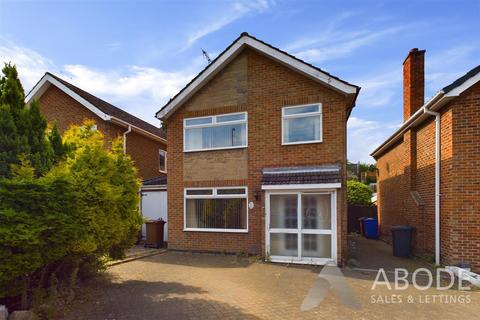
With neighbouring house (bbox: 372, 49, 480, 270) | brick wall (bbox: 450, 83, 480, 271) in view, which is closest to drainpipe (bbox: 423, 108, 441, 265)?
neighbouring house (bbox: 372, 49, 480, 270)

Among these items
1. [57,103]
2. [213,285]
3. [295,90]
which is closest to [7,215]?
[213,285]

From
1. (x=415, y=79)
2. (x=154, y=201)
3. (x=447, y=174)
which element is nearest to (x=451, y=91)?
(x=447, y=174)

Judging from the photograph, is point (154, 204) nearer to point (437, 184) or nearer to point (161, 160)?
point (161, 160)

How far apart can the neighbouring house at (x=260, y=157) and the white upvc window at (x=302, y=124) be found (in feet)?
0.11

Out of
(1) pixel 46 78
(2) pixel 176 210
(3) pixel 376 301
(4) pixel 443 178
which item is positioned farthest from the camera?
(1) pixel 46 78

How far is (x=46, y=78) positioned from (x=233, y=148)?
9892mm

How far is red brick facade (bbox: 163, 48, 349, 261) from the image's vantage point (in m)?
9.62

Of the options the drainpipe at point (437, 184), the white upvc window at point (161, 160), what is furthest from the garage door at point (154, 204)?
the drainpipe at point (437, 184)

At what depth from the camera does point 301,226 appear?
9.29 meters

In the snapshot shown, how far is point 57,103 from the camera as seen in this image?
47.9 ft

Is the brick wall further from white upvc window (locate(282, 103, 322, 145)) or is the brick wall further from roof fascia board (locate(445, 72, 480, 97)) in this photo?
white upvc window (locate(282, 103, 322, 145))

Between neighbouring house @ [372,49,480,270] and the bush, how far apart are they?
817 cm

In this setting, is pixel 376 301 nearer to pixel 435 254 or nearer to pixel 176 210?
pixel 435 254

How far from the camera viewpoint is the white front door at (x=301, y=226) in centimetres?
908
